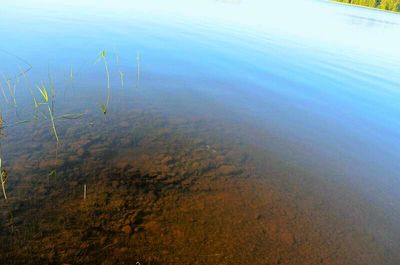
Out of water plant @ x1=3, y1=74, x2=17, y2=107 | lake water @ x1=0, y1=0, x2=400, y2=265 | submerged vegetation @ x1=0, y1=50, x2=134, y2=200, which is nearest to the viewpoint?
lake water @ x1=0, y1=0, x2=400, y2=265

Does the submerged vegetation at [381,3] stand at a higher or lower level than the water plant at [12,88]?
higher

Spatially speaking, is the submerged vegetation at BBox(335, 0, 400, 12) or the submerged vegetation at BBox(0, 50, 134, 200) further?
the submerged vegetation at BBox(335, 0, 400, 12)

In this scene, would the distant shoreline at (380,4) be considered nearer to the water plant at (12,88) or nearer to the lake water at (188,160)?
the lake water at (188,160)

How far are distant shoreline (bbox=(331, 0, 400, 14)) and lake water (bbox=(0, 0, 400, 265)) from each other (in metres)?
→ 85.8

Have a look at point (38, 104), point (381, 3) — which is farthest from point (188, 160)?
point (381, 3)

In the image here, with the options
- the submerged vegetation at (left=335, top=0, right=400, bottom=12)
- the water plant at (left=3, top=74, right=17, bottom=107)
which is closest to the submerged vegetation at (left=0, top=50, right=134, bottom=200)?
the water plant at (left=3, top=74, right=17, bottom=107)

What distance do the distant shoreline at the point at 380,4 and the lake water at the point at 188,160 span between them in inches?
3379

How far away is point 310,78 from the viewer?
14523mm

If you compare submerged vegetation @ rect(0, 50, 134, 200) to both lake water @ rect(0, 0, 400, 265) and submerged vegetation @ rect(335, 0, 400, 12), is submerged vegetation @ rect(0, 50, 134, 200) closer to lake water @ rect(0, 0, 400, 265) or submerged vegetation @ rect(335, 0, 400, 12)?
lake water @ rect(0, 0, 400, 265)

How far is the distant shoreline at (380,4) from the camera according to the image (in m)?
82.8

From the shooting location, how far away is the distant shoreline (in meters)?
82.8

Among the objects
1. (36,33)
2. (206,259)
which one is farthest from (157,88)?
(36,33)

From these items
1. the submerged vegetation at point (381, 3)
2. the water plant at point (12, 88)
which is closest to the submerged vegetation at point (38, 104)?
the water plant at point (12, 88)

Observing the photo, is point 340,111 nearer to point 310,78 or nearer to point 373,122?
point 373,122
